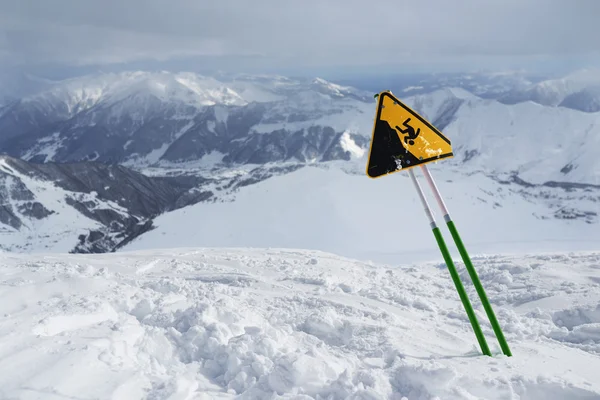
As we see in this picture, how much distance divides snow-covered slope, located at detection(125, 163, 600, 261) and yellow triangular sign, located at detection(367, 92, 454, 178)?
56211mm

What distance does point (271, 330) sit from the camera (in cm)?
818

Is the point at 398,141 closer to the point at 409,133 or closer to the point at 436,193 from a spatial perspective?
the point at 409,133

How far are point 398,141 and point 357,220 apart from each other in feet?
271

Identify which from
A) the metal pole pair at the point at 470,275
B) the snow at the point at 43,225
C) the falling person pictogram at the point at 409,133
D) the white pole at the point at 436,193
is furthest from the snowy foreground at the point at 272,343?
the snow at the point at 43,225

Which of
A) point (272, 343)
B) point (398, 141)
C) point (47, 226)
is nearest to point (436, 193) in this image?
point (398, 141)

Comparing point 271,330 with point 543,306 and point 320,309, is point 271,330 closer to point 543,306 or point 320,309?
point 320,309

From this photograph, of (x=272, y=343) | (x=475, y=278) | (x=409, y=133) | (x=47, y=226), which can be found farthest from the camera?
(x=47, y=226)

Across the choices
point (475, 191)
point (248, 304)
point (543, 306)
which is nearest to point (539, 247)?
point (475, 191)

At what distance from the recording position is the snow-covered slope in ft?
270

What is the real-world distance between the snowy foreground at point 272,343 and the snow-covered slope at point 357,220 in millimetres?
52486

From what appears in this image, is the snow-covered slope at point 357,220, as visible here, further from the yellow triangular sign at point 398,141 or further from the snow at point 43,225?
the snow at point 43,225

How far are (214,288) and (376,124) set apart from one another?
5775 mm

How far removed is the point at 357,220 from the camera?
3536 inches

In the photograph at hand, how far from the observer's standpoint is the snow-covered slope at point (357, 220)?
82.4 meters
